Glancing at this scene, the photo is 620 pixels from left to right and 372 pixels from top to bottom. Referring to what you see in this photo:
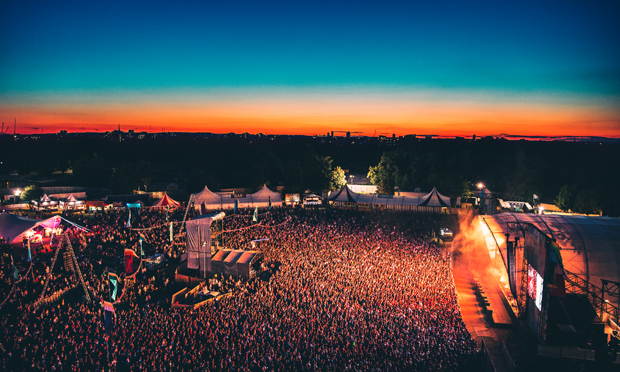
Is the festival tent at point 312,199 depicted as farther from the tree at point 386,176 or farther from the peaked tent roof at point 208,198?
the tree at point 386,176

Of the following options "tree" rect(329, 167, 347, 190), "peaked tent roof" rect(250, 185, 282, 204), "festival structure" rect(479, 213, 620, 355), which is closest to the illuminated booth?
"festival structure" rect(479, 213, 620, 355)

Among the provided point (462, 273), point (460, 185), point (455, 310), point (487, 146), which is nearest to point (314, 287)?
point (455, 310)

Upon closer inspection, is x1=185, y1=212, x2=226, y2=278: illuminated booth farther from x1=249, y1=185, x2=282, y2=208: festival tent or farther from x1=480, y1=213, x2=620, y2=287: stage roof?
x1=480, y1=213, x2=620, y2=287: stage roof

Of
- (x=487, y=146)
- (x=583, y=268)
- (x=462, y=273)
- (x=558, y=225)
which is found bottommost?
(x=462, y=273)

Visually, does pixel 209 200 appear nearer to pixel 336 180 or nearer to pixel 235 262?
pixel 235 262


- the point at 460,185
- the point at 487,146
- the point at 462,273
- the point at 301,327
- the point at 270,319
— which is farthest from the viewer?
the point at 487,146

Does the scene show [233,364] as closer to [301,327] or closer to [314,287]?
[301,327]

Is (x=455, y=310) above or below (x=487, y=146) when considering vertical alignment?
below
